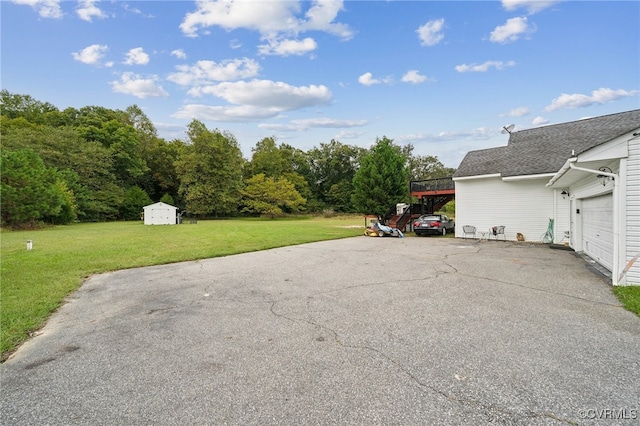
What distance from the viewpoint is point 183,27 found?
12375 mm

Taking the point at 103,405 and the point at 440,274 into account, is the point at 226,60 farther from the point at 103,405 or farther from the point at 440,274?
the point at 103,405

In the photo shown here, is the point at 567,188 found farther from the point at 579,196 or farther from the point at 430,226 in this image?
the point at 430,226

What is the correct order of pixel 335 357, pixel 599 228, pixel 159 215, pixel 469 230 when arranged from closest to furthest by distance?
pixel 335 357, pixel 599 228, pixel 469 230, pixel 159 215

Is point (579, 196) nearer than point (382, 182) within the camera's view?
Yes

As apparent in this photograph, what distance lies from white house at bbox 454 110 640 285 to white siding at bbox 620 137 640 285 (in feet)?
0.04

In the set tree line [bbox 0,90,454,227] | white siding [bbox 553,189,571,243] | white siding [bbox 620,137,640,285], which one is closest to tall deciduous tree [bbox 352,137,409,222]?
tree line [bbox 0,90,454,227]

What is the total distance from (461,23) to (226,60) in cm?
1104

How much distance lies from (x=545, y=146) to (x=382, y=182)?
29.1 feet

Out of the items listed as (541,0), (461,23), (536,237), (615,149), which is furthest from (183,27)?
(536,237)

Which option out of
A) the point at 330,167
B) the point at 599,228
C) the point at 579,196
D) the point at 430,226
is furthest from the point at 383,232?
the point at 330,167

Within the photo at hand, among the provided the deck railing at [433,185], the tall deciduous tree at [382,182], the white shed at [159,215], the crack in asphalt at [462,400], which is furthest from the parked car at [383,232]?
the white shed at [159,215]

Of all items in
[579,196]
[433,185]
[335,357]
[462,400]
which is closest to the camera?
[462,400]

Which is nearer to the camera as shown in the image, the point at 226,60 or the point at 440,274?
the point at 440,274

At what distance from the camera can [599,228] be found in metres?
7.89
